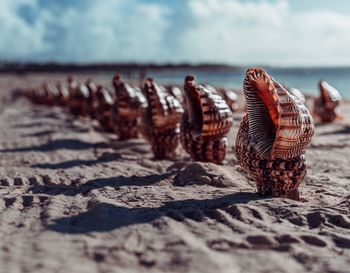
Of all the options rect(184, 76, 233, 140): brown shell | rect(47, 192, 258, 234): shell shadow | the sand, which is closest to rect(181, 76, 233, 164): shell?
rect(184, 76, 233, 140): brown shell

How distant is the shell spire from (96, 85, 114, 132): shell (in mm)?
6728

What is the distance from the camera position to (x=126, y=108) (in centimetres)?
946

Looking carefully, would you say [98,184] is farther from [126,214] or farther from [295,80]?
[295,80]

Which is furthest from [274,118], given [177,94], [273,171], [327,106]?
→ [327,106]

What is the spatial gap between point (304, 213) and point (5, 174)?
4.04m

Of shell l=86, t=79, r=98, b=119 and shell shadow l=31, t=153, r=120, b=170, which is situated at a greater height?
shell l=86, t=79, r=98, b=119

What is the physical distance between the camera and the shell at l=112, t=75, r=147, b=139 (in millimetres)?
9383

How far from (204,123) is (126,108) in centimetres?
341

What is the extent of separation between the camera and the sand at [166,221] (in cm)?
323

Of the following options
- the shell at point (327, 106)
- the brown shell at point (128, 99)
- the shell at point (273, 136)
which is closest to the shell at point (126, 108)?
the brown shell at point (128, 99)

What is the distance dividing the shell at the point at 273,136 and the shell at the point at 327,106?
8.63m

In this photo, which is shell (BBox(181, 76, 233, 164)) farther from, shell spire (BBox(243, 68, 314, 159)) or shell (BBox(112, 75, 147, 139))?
shell (BBox(112, 75, 147, 139))

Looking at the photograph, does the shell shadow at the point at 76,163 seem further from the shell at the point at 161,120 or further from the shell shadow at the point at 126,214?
the shell shadow at the point at 126,214

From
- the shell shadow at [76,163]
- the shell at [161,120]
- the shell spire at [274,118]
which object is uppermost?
the shell spire at [274,118]
